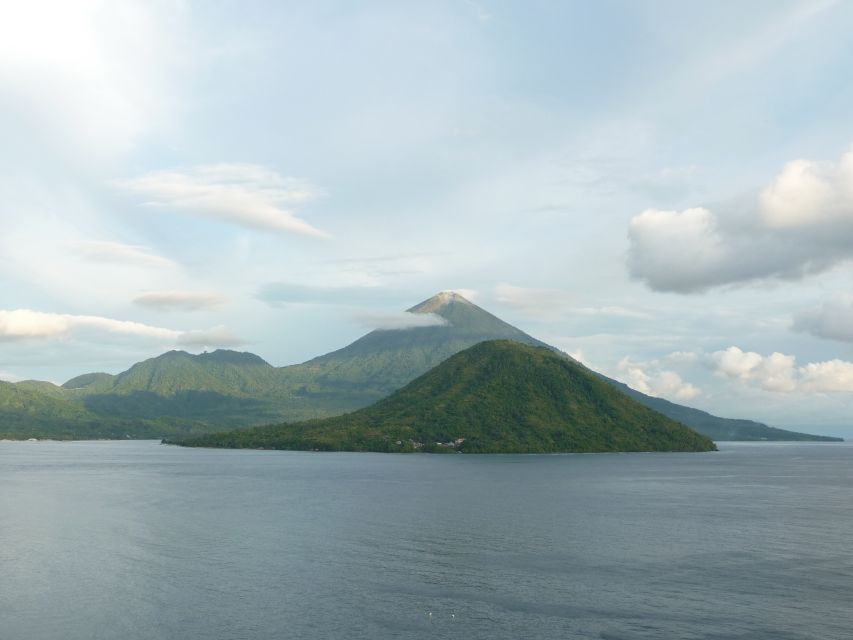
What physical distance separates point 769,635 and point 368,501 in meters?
109

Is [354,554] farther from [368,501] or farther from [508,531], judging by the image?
[368,501]

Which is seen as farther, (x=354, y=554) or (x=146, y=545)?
(x=146, y=545)

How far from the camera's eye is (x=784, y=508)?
15638 centimetres

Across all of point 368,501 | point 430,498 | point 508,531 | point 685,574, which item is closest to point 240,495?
point 368,501

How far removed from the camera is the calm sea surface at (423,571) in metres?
67.6

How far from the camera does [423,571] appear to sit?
88.2 meters

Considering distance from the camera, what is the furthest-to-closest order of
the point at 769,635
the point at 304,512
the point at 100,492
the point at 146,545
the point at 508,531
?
the point at 100,492, the point at 304,512, the point at 508,531, the point at 146,545, the point at 769,635

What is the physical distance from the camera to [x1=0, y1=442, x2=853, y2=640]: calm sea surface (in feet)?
222

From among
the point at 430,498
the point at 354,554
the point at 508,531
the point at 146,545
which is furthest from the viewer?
the point at 430,498

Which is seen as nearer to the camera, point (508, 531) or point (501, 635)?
point (501, 635)

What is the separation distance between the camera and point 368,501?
162875 mm

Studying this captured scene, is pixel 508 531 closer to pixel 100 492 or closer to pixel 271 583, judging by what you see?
pixel 271 583

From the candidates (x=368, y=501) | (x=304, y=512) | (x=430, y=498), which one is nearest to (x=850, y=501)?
(x=430, y=498)

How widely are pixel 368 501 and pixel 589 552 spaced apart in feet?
235
